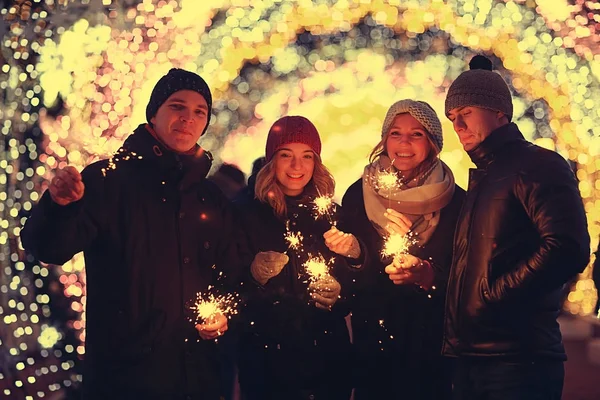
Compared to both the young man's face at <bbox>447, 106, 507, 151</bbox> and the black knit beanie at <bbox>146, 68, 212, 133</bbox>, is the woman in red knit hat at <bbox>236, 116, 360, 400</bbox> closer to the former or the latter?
the black knit beanie at <bbox>146, 68, 212, 133</bbox>

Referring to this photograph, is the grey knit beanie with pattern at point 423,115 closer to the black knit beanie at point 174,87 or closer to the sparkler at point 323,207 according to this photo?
the sparkler at point 323,207

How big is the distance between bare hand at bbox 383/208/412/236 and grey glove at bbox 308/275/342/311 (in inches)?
14.3

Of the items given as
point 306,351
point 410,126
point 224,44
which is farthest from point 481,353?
point 224,44

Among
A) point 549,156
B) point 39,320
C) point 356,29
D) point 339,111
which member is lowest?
point 39,320

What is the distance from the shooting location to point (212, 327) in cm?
314

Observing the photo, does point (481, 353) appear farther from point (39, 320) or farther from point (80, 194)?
point (39, 320)

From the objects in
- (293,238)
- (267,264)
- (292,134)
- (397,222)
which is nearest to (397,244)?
(397,222)

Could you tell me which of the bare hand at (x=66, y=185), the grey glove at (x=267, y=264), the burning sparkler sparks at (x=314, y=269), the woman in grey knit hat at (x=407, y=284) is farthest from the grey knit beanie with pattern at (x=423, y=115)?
the bare hand at (x=66, y=185)

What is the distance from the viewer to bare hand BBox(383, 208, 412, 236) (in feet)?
11.5

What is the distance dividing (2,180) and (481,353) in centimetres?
326

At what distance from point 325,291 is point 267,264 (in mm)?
310

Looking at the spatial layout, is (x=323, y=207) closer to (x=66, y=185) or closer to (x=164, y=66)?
(x=66, y=185)

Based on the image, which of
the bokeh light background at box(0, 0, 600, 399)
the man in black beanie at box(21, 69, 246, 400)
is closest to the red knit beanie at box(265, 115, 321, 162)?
the man in black beanie at box(21, 69, 246, 400)

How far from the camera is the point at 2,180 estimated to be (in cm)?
497
